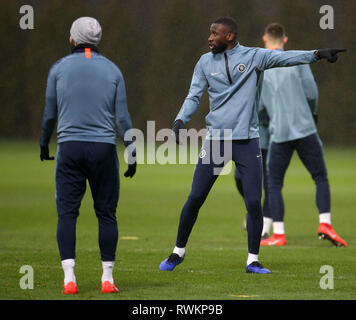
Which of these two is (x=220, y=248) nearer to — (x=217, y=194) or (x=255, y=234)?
(x=255, y=234)

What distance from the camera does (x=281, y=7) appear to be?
4153 centimetres

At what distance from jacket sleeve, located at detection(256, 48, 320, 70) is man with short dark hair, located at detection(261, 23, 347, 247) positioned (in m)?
2.77

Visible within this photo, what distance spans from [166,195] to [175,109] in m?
24.0

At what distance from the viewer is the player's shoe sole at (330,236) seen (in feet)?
32.7

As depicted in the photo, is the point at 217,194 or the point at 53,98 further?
the point at 217,194

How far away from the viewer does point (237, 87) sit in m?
7.54

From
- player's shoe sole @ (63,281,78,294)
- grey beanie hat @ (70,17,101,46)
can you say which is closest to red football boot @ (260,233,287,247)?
player's shoe sole @ (63,281,78,294)

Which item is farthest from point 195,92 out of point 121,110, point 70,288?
point 70,288

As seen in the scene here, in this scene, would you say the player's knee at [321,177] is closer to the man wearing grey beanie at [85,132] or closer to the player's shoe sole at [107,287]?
the man wearing grey beanie at [85,132]

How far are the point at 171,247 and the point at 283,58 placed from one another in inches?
129

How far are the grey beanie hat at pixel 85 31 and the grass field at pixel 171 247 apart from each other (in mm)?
1899

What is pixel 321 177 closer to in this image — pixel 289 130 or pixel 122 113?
pixel 289 130

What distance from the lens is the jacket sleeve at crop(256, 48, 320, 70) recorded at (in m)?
7.28
